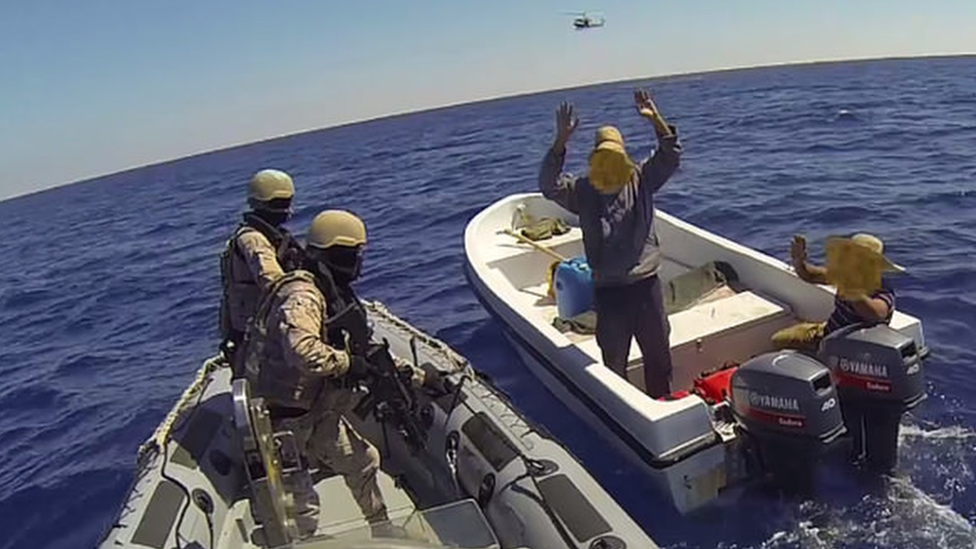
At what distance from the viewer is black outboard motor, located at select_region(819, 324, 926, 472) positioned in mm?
4148

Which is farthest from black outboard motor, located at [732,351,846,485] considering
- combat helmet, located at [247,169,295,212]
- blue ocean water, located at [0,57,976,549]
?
combat helmet, located at [247,169,295,212]

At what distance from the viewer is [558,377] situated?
18.3 ft

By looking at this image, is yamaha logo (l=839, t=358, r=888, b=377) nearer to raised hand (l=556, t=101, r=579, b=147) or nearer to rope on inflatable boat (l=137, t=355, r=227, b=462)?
raised hand (l=556, t=101, r=579, b=147)

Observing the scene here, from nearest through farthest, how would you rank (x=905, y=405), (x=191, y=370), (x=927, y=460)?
(x=905, y=405), (x=927, y=460), (x=191, y=370)

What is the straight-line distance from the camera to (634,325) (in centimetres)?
512

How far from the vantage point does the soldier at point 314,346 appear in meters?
3.48

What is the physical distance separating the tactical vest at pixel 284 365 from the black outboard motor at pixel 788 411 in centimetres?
206

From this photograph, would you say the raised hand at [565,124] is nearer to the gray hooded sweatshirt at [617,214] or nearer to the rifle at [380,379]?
the gray hooded sweatshirt at [617,214]

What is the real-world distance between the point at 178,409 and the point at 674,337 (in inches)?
A: 132

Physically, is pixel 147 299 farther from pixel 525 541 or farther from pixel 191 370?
pixel 525 541

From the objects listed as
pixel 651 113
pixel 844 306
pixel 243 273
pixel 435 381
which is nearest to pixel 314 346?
pixel 243 273

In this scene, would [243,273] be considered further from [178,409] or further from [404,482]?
[404,482]

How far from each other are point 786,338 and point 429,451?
2351mm

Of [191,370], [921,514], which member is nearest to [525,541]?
[921,514]
